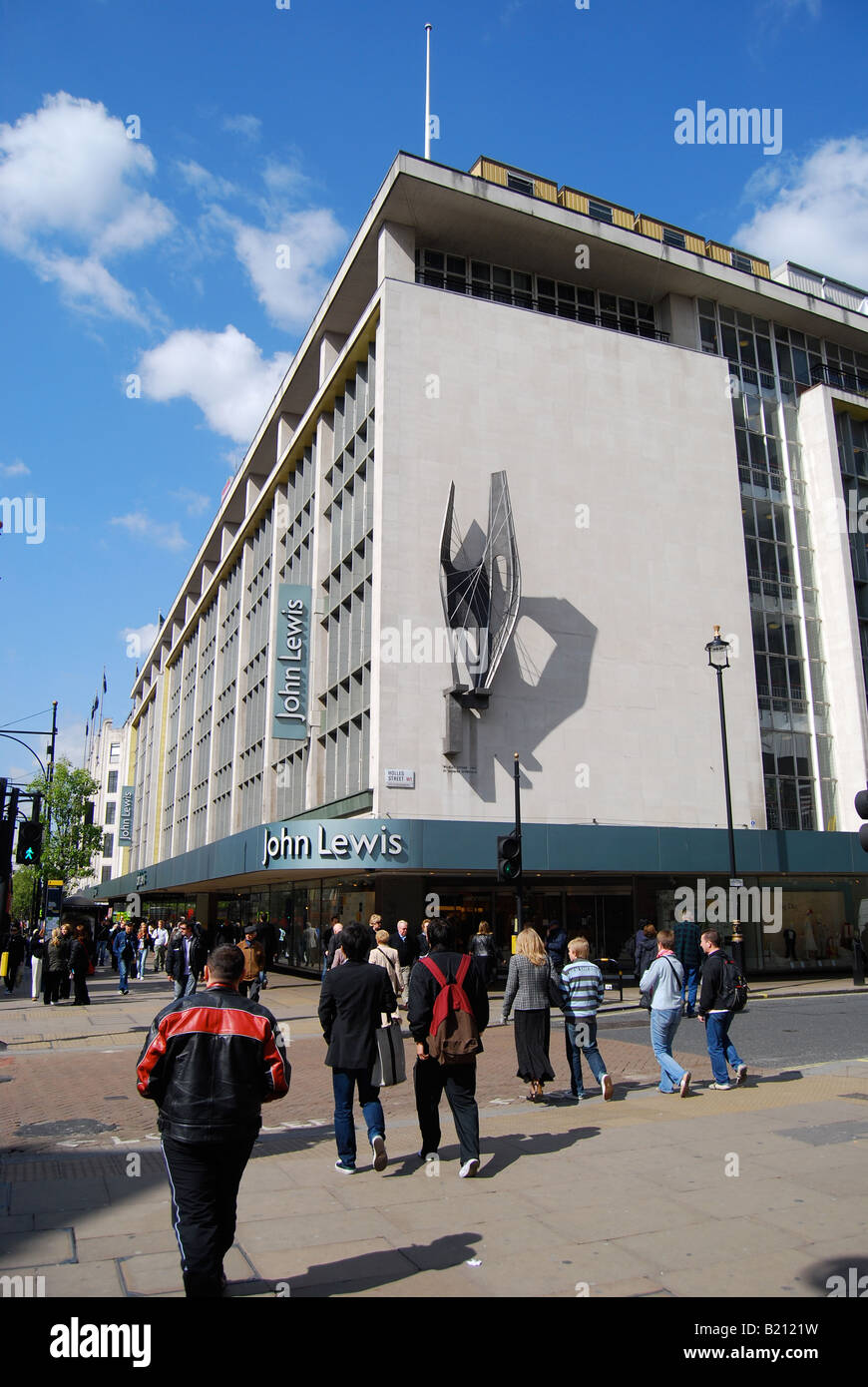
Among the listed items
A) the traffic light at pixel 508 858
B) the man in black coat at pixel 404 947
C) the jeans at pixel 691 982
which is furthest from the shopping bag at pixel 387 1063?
the jeans at pixel 691 982

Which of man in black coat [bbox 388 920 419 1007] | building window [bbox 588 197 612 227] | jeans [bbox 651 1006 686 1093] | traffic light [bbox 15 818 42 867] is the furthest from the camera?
building window [bbox 588 197 612 227]

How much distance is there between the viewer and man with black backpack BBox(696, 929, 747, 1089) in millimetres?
10516

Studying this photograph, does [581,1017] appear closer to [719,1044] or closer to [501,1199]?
[719,1044]

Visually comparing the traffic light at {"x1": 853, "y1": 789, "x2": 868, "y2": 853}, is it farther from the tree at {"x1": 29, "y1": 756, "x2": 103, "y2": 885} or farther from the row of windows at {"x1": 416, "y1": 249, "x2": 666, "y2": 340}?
the tree at {"x1": 29, "y1": 756, "x2": 103, "y2": 885}

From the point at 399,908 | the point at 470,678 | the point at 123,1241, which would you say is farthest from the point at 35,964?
the point at 123,1241

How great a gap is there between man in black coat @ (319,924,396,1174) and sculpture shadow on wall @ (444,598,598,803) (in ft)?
63.9

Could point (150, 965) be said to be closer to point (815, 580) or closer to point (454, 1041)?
point (815, 580)

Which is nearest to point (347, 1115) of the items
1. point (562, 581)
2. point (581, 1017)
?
point (581, 1017)

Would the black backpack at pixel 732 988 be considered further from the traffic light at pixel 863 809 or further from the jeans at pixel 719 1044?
the traffic light at pixel 863 809

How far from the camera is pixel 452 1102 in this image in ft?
24.2

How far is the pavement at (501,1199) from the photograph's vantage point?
4953 mm

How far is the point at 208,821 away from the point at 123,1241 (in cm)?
4570
